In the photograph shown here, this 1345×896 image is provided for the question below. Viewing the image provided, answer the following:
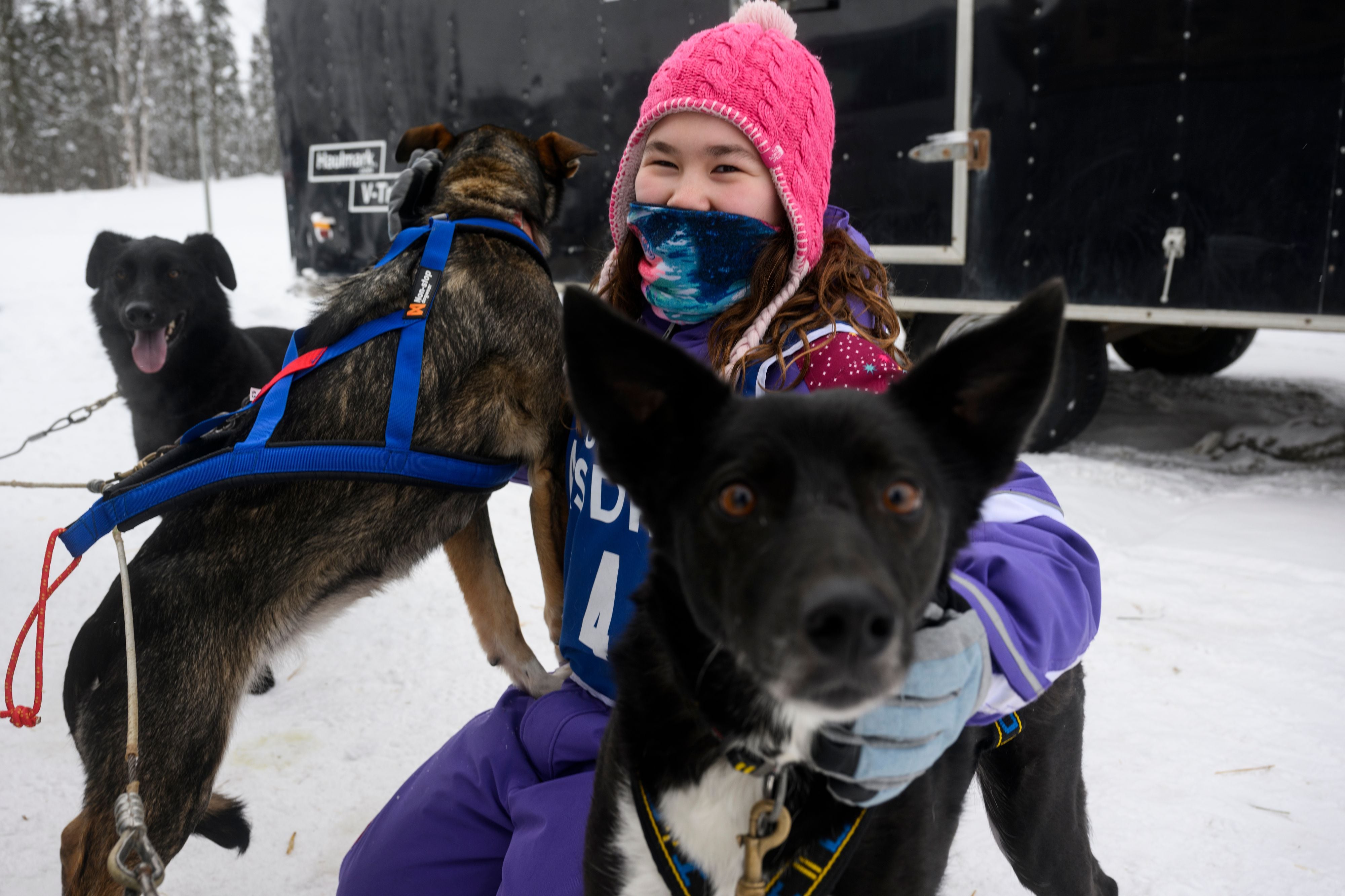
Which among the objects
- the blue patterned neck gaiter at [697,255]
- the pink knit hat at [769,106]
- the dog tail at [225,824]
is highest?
the pink knit hat at [769,106]

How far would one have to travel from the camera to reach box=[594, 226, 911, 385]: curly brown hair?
168cm

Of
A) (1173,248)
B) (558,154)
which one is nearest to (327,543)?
(558,154)

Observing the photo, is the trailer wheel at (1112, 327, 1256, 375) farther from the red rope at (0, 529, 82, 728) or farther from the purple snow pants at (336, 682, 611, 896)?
the red rope at (0, 529, 82, 728)

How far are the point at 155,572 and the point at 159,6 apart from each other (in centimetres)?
4504

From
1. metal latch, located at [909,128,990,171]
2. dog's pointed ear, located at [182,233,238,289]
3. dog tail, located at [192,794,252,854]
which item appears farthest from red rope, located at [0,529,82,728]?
metal latch, located at [909,128,990,171]

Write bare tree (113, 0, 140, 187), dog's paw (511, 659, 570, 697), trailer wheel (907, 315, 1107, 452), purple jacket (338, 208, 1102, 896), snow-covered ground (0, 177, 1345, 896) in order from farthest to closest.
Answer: bare tree (113, 0, 140, 187) < trailer wheel (907, 315, 1107, 452) < dog's paw (511, 659, 570, 697) < snow-covered ground (0, 177, 1345, 896) < purple jacket (338, 208, 1102, 896)

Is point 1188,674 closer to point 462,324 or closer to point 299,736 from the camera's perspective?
point 462,324

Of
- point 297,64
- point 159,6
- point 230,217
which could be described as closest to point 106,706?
point 297,64

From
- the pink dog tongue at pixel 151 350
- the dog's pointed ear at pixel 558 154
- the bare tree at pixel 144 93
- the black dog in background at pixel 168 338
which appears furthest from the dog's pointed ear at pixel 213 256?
the bare tree at pixel 144 93

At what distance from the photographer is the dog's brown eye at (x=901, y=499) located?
1.10m

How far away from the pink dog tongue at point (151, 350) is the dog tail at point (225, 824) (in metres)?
2.20

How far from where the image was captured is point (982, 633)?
1.16 meters

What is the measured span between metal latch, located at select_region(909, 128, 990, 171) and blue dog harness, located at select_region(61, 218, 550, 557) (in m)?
3.38

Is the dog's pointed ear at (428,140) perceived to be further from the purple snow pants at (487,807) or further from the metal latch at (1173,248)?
the metal latch at (1173,248)
